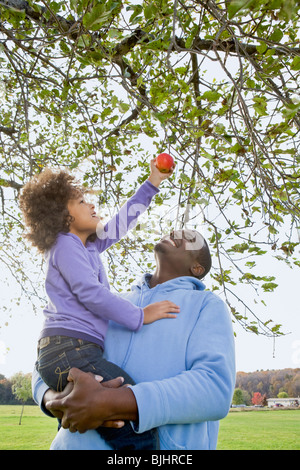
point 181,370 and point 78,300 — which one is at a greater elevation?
point 78,300

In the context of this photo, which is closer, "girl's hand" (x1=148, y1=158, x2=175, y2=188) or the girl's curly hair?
the girl's curly hair

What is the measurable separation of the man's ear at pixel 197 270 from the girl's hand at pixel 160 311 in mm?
452

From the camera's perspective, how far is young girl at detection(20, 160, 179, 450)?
164cm

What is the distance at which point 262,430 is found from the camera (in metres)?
27.7

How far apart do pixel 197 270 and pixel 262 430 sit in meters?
29.5

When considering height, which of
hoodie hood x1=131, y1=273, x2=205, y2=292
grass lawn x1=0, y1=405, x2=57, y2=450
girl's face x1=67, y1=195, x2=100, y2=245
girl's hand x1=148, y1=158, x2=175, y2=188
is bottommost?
grass lawn x1=0, y1=405, x2=57, y2=450

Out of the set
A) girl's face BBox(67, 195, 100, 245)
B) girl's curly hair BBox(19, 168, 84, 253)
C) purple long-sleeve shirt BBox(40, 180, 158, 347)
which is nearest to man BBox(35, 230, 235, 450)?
purple long-sleeve shirt BBox(40, 180, 158, 347)

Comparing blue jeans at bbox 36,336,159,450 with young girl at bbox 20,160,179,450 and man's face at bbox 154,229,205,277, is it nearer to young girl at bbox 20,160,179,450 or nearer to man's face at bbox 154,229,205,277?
young girl at bbox 20,160,179,450

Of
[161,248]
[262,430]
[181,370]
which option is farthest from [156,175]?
[262,430]

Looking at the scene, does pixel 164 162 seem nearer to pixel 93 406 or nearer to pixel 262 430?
pixel 93 406

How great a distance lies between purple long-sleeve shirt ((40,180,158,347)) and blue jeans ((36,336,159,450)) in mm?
43

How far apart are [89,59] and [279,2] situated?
1.05m
